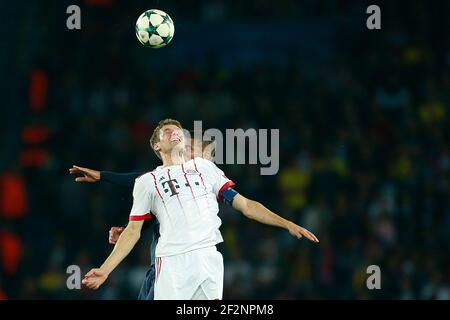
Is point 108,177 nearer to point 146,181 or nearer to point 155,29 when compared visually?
point 146,181

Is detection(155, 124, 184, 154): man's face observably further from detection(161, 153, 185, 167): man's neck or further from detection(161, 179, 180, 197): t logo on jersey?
detection(161, 179, 180, 197): t logo on jersey

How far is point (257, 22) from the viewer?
666 inches

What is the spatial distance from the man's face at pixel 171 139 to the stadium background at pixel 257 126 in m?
4.99

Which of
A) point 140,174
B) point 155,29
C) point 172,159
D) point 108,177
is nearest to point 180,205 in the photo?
point 172,159

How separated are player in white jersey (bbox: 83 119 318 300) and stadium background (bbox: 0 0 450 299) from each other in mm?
5030

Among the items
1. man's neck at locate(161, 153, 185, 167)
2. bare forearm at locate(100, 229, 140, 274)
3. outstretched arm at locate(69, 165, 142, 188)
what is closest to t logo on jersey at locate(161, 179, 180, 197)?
man's neck at locate(161, 153, 185, 167)

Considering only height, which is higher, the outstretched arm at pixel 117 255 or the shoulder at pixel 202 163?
the shoulder at pixel 202 163

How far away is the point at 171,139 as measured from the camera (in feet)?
29.0

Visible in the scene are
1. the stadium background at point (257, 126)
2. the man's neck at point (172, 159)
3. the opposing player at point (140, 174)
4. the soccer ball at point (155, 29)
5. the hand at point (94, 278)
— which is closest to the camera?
the hand at point (94, 278)

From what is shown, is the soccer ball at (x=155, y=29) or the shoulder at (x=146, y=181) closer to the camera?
the shoulder at (x=146, y=181)

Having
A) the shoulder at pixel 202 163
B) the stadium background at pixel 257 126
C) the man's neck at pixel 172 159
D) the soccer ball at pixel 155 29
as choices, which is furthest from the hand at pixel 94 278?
the stadium background at pixel 257 126

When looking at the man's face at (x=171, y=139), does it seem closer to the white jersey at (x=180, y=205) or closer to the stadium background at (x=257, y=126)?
the white jersey at (x=180, y=205)

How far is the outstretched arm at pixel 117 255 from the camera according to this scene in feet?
26.6
